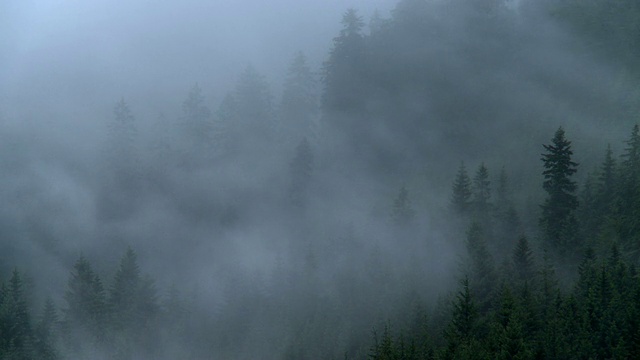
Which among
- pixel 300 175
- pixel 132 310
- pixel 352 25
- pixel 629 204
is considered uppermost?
pixel 352 25

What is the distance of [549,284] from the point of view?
157 feet

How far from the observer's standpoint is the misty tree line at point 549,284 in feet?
129

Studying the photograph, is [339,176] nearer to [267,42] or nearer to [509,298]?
[509,298]

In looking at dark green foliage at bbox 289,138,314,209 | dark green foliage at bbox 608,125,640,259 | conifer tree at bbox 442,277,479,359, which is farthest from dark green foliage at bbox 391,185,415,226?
conifer tree at bbox 442,277,479,359

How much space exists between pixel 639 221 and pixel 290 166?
125ft

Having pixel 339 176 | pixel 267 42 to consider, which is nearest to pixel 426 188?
pixel 339 176

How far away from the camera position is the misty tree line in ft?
129

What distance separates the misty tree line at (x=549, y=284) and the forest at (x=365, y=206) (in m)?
0.17

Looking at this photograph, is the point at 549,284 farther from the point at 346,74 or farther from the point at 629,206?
the point at 346,74

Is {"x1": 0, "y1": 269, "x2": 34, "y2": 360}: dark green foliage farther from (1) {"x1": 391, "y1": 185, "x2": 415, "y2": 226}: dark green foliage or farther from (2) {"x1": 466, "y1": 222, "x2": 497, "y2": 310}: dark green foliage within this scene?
(2) {"x1": 466, "y1": 222, "x2": 497, "y2": 310}: dark green foliage

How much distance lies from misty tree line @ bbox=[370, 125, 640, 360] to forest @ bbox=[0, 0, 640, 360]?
6.6 inches

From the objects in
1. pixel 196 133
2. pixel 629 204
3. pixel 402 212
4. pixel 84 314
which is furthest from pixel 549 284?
pixel 196 133

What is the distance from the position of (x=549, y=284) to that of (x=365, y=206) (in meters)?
27.4

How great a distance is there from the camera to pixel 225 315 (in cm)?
6719
